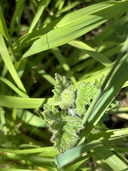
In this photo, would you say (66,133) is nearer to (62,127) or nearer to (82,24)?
(62,127)

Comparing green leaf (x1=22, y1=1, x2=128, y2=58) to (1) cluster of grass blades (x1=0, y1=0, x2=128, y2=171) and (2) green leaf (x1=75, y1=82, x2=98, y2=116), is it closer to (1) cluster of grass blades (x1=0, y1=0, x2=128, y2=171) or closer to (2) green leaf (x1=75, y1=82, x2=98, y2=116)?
(1) cluster of grass blades (x1=0, y1=0, x2=128, y2=171)

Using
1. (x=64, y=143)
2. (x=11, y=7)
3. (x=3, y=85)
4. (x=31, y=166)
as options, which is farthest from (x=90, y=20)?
(x=11, y=7)

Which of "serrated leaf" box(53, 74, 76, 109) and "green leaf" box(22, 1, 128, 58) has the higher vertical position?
"green leaf" box(22, 1, 128, 58)

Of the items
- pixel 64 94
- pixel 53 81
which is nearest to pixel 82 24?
pixel 64 94

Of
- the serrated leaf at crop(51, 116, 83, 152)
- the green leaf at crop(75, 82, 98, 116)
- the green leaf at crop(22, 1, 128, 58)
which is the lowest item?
the serrated leaf at crop(51, 116, 83, 152)

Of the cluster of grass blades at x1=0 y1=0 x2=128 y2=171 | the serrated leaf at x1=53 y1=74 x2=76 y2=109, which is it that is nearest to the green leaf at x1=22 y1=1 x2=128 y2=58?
the cluster of grass blades at x1=0 y1=0 x2=128 y2=171

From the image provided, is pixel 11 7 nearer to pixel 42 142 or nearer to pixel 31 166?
pixel 42 142

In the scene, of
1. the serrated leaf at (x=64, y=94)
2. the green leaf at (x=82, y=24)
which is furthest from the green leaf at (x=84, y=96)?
the green leaf at (x=82, y=24)

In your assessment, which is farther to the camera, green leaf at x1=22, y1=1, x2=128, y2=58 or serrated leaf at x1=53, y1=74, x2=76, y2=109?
green leaf at x1=22, y1=1, x2=128, y2=58
